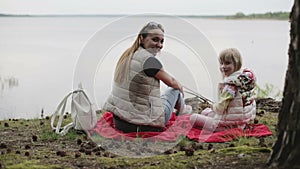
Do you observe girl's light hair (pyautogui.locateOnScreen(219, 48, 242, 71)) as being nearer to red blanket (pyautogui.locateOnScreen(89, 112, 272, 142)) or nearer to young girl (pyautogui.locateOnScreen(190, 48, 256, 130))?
young girl (pyautogui.locateOnScreen(190, 48, 256, 130))

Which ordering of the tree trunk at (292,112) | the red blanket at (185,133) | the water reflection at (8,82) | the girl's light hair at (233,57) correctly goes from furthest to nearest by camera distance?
the water reflection at (8,82) < the girl's light hair at (233,57) < the red blanket at (185,133) < the tree trunk at (292,112)

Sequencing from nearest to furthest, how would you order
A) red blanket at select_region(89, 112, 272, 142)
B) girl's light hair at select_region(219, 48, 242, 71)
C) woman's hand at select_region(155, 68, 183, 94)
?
1. red blanket at select_region(89, 112, 272, 142)
2. woman's hand at select_region(155, 68, 183, 94)
3. girl's light hair at select_region(219, 48, 242, 71)

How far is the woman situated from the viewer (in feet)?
18.1

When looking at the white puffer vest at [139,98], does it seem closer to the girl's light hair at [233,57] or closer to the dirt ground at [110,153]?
the dirt ground at [110,153]

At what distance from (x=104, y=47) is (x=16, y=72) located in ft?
10.6

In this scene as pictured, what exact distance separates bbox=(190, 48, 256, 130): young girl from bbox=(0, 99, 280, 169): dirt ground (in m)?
0.37

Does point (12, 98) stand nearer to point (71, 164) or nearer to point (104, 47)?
point (104, 47)

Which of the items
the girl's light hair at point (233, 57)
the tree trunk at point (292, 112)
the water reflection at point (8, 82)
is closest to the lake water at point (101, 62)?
the water reflection at point (8, 82)

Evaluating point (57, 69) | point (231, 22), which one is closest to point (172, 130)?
point (57, 69)

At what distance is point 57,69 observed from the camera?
1120cm

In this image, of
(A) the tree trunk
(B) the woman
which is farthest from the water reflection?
(A) the tree trunk

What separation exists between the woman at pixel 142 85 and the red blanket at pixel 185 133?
12 cm

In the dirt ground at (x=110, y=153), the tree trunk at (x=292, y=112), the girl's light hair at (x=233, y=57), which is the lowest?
the dirt ground at (x=110, y=153)

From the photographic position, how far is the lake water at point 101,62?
7641 millimetres
